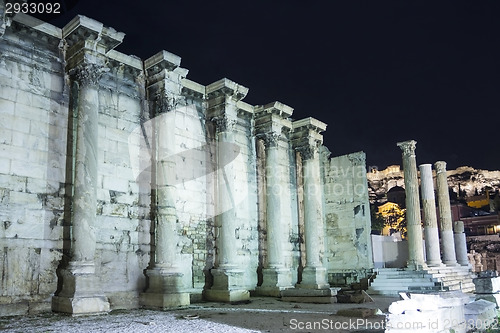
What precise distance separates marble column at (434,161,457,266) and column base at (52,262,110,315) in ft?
64.3

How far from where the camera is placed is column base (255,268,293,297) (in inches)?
604

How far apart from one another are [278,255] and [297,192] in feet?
11.5

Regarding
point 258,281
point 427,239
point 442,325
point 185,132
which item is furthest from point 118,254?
point 427,239

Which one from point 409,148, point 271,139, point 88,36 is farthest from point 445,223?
point 88,36

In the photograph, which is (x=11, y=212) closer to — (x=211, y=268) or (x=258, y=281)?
(x=211, y=268)

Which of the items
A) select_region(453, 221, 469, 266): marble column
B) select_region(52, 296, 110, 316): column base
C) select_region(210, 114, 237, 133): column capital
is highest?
select_region(210, 114, 237, 133): column capital

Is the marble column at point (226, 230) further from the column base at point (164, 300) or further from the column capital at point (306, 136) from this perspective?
the column capital at point (306, 136)

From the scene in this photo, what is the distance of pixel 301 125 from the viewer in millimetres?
18109

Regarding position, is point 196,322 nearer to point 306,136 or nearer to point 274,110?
point 274,110

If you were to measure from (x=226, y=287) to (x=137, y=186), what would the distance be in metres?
3.98

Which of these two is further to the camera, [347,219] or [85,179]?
[347,219]

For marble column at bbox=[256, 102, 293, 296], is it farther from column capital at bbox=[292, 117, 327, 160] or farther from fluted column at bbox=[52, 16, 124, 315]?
fluted column at bbox=[52, 16, 124, 315]

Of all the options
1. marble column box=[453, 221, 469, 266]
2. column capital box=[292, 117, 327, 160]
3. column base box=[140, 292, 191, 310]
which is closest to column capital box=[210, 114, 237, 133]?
column capital box=[292, 117, 327, 160]

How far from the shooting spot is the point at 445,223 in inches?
969
